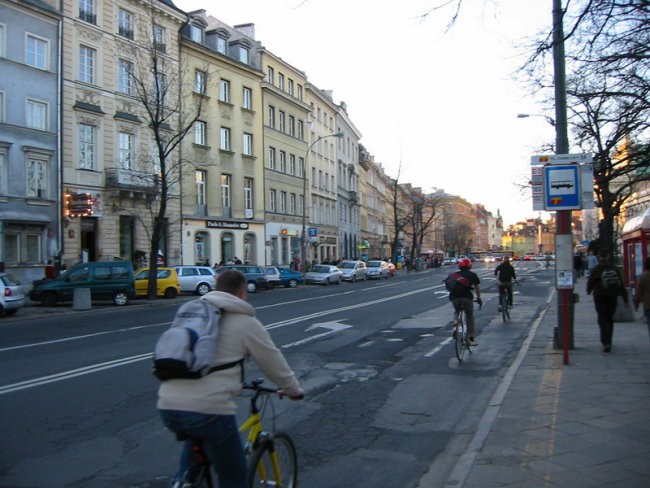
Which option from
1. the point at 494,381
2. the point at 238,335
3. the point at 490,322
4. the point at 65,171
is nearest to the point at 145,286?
the point at 65,171

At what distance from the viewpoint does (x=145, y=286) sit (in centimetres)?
2778

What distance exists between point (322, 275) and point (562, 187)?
32554mm

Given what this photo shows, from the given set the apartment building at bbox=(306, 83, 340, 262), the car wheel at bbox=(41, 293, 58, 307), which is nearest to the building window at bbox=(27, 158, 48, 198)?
the car wheel at bbox=(41, 293, 58, 307)

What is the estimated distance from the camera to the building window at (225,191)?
41469mm

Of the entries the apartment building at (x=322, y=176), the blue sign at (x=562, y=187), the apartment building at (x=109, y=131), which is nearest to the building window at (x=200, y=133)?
the apartment building at (x=109, y=131)

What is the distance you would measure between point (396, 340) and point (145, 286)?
17499 mm

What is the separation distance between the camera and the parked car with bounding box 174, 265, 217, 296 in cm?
3008

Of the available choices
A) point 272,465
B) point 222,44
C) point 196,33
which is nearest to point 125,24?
point 196,33

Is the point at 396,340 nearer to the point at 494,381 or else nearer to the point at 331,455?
the point at 494,381

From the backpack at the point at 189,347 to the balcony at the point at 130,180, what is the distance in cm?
2835

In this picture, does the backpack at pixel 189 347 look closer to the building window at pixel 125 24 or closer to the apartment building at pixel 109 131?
the apartment building at pixel 109 131

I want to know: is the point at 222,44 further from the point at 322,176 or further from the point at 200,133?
the point at 322,176

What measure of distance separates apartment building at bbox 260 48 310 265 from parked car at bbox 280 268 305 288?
6.53m

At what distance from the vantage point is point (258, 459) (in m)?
3.53
